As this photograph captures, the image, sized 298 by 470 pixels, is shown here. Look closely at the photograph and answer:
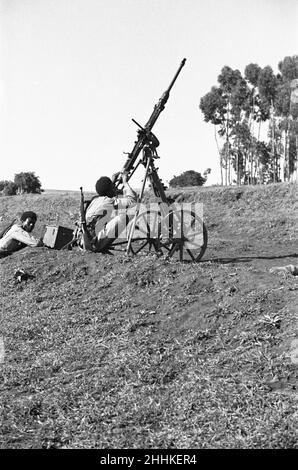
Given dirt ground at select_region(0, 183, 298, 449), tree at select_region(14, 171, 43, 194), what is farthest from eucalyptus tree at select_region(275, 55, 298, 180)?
dirt ground at select_region(0, 183, 298, 449)

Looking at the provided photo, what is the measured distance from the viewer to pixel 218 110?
42938 mm

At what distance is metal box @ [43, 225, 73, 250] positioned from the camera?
1007 centimetres

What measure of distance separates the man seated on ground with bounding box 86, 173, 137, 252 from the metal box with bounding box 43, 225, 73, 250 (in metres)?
0.53

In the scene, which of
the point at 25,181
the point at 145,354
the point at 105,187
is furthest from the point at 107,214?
the point at 25,181

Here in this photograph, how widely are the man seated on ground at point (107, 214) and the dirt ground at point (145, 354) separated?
1.58ft

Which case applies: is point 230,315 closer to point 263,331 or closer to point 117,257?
point 263,331

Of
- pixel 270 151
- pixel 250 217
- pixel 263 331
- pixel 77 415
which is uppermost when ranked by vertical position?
pixel 270 151

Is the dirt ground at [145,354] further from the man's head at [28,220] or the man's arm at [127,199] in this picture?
the man's arm at [127,199]

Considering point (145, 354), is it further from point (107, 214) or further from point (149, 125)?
point (149, 125)

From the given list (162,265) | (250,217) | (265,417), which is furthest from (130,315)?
(250,217)

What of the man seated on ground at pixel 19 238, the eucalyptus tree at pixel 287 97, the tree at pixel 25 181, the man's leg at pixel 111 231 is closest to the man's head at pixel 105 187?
the man's leg at pixel 111 231

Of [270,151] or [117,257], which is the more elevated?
[270,151]

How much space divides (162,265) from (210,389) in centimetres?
346

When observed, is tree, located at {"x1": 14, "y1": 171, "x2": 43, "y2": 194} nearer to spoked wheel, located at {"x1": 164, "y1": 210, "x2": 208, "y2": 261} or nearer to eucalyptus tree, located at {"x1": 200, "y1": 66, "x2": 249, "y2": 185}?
eucalyptus tree, located at {"x1": 200, "y1": 66, "x2": 249, "y2": 185}
